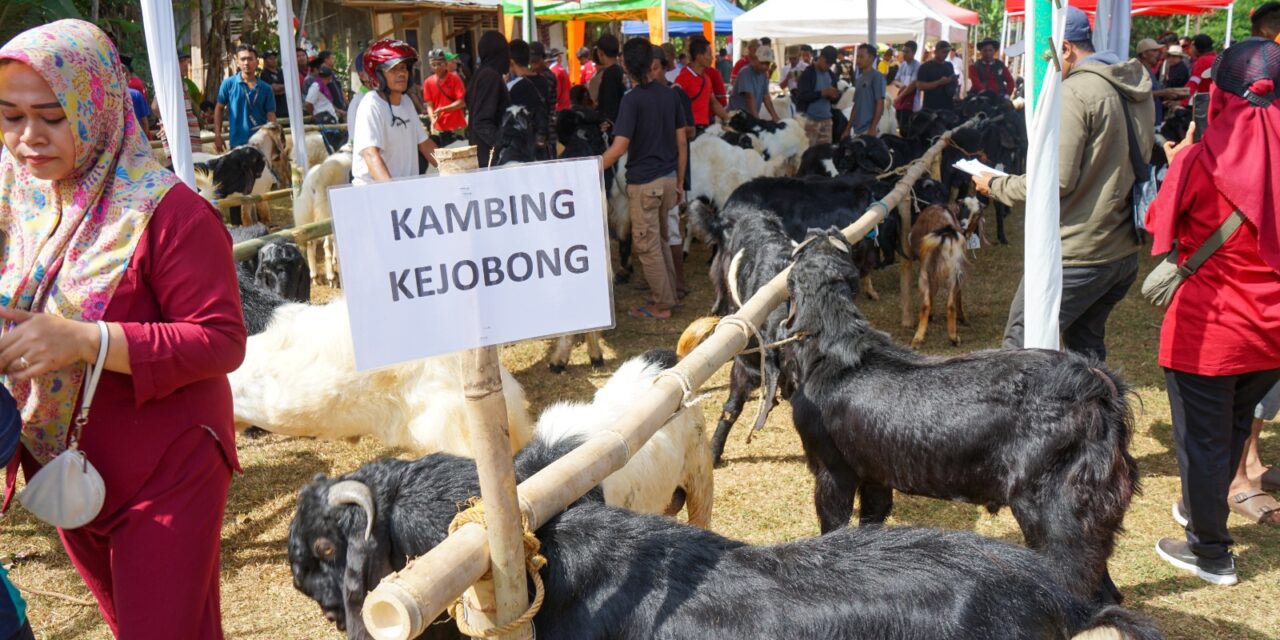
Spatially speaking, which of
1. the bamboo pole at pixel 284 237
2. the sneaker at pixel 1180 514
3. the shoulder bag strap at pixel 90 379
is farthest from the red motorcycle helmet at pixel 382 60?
the sneaker at pixel 1180 514

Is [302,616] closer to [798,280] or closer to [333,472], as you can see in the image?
[333,472]

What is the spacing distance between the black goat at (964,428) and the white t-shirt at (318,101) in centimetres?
1312

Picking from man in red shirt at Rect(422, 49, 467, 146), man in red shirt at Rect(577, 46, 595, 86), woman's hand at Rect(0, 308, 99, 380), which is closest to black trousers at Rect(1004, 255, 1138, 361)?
woman's hand at Rect(0, 308, 99, 380)

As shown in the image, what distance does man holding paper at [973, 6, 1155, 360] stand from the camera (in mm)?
4328

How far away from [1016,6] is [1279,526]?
60.7ft

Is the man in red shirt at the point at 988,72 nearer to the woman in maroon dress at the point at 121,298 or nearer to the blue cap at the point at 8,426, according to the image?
the woman in maroon dress at the point at 121,298

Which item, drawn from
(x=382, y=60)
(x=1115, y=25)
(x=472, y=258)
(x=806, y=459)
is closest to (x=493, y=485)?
(x=472, y=258)

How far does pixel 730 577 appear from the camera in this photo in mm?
2051

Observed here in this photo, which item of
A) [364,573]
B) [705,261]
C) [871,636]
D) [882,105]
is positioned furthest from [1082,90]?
[882,105]

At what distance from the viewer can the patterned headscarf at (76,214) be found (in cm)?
206

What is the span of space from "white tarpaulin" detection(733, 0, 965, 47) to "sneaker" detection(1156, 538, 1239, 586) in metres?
16.2

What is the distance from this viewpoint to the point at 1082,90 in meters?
4.32

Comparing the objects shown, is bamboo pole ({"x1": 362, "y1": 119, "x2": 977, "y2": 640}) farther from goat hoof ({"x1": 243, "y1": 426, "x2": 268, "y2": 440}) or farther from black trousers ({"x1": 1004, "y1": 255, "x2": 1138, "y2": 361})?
goat hoof ({"x1": 243, "y1": 426, "x2": 268, "y2": 440})

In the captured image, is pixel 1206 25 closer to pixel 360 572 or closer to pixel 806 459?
pixel 806 459
